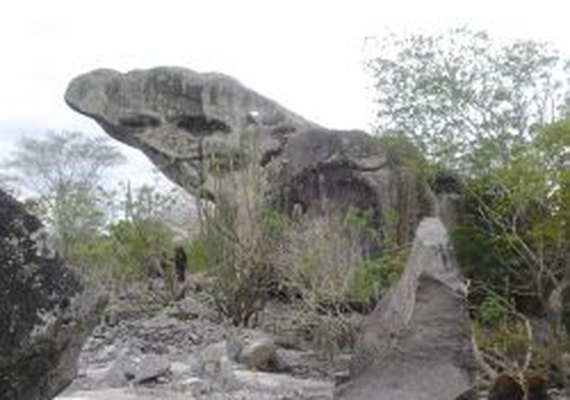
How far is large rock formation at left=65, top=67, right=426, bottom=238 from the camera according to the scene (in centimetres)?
1722

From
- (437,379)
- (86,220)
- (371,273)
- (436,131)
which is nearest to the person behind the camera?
(437,379)

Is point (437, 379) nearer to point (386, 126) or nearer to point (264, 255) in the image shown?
point (264, 255)

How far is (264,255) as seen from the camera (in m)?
10.6

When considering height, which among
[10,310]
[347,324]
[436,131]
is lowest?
[347,324]

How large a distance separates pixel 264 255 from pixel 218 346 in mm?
2763

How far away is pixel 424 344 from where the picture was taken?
629 centimetres

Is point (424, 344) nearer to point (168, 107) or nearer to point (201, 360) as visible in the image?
point (201, 360)

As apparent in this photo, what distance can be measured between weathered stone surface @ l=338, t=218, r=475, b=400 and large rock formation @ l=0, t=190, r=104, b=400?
3474 mm

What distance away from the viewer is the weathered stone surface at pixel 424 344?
6168mm

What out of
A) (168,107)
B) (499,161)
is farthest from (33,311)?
(168,107)

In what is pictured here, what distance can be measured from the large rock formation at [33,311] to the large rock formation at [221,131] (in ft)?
46.2

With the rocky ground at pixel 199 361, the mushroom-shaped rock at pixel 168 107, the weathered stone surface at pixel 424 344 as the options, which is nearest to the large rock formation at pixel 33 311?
the rocky ground at pixel 199 361

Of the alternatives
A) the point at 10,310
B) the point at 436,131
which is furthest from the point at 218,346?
the point at 436,131

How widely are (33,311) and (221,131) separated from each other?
19579mm
